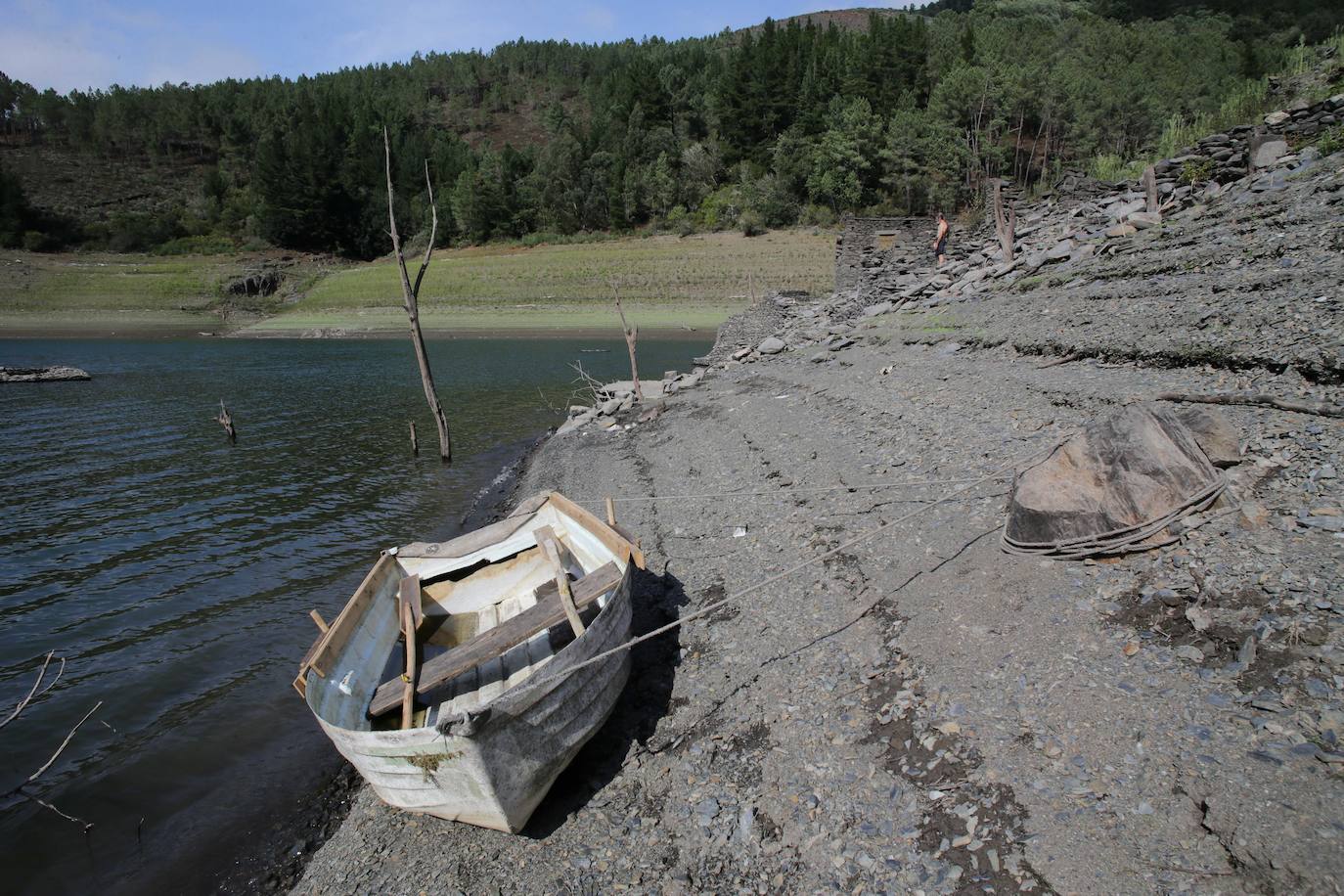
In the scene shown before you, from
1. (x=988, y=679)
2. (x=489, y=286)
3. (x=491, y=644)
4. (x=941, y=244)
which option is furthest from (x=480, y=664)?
(x=489, y=286)

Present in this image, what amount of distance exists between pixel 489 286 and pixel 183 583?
61.9 meters

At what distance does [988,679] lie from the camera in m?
5.16

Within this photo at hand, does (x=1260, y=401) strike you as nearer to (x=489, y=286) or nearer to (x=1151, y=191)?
(x=1151, y=191)

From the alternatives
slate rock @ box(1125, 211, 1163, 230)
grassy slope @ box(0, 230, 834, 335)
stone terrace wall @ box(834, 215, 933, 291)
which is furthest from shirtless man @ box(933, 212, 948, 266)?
grassy slope @ box(0, 230, 834, 335)

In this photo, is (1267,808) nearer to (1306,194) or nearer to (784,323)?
(1306,194)

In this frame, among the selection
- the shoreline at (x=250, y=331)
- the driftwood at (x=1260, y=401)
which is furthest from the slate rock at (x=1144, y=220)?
the shoreline at (x=250, y=331)

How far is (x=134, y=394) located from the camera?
31797 mm

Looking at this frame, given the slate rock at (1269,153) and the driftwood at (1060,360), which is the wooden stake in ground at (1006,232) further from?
the driftwood at (1060,360)

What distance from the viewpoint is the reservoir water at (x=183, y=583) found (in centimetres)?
661

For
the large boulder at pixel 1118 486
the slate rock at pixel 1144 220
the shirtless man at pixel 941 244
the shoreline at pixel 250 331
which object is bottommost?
the shoreline at pixel 250 331

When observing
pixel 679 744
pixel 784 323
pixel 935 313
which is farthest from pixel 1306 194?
pixel 784 323

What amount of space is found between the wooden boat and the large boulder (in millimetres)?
3789

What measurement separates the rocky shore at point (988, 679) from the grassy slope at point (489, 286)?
44153 mm

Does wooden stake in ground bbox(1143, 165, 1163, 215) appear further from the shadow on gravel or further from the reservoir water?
the reservoir water
